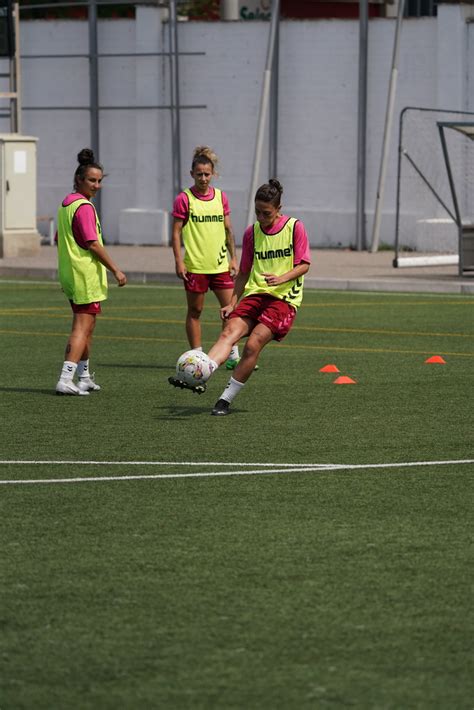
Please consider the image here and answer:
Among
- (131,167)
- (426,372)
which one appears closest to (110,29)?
(131,167)

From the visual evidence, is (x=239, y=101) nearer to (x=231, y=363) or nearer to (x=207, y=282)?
(x=207, y=282)

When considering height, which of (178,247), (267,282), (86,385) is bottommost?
(86,385)

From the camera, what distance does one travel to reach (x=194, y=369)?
1186 centimetres

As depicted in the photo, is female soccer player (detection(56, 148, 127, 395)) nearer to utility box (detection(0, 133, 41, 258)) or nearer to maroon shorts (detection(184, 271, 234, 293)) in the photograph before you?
maroon shorts (detection(184, 271, 234, 293))

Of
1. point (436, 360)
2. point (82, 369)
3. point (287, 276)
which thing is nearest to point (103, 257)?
point (82, 369)

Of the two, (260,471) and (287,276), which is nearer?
(260,471)

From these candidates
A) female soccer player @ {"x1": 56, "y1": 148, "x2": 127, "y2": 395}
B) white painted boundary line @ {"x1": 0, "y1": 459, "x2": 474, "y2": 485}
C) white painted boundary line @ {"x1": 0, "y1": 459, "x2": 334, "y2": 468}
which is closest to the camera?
white painted boundary line @ {"x1": 0, "y1": 459, "x2": 474, "y2": 485}

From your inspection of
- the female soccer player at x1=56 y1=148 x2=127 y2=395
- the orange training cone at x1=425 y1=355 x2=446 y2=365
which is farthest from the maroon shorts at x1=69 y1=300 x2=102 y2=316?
the orange training cone at x1=425 y1=355 x2=446 y2=365

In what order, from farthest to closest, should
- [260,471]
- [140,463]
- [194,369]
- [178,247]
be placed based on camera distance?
[178,247] → [194,369] → [140,463] → [260,471]

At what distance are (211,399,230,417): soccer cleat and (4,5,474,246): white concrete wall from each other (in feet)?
77.6

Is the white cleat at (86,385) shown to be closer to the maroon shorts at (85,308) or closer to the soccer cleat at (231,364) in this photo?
the maroon shorts at (85,308)

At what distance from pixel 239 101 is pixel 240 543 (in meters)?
30.8

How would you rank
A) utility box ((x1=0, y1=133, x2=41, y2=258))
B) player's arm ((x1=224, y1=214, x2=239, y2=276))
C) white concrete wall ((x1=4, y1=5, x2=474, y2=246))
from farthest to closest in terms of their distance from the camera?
white concrete wall ((x1=4, y1=5, x2=474, y2=246)) → utility box ((x1=0, y1=133, x2=41, y2=258)) → player's arm ((x1=224, y1=214, x2=239, y2=276))

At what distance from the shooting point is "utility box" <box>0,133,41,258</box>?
32.9 metres
